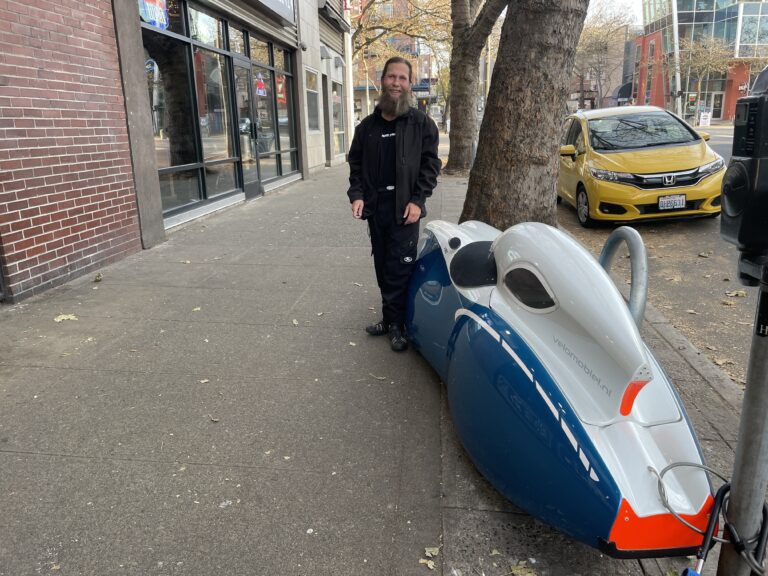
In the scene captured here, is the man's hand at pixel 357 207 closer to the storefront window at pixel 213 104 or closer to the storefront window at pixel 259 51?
the storefront window at pixel 213 104

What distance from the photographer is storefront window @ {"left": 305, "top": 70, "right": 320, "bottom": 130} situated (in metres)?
16.0

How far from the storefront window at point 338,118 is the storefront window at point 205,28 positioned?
9633mm

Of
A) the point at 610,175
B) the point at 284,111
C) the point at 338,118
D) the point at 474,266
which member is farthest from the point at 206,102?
the point at 338,118

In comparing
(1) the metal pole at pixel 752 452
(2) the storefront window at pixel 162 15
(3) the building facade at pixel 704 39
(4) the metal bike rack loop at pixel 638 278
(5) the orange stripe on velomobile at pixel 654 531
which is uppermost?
(3) the building facade at pixel 704 39

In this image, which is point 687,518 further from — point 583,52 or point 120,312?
point 583,52

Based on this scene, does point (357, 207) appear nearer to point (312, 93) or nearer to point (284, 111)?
point (284, 111)

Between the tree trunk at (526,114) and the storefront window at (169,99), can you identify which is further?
the storefront window at (169,99)

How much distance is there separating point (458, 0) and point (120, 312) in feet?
39.8

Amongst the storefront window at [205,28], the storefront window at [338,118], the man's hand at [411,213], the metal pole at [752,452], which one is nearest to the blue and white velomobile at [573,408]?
the metal pole at [752,452]

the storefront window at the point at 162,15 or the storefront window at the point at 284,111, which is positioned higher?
the storefront window at the point at 162,15

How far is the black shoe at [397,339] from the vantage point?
13.3 ft

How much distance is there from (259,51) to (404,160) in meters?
9.66

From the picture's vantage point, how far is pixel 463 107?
15.0m

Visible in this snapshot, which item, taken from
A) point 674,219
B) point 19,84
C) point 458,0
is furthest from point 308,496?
point 458,0
